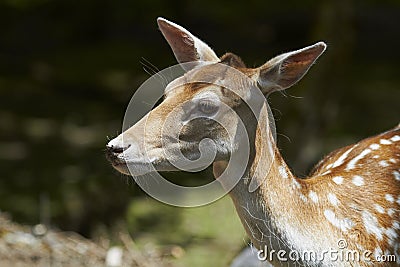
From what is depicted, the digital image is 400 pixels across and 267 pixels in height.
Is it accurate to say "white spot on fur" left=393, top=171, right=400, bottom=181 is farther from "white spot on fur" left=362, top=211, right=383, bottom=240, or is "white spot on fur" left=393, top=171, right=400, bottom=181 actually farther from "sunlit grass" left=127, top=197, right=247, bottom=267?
"sunlit grass" left=127, top=197, right=247, bottom=267

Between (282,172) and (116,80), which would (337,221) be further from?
(116,80)

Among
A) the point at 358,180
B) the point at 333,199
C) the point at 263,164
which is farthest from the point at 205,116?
the point at 358,180

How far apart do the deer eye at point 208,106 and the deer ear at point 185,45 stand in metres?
0.30

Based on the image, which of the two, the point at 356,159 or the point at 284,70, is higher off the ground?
the point at 284,70

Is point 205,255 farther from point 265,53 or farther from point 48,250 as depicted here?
point 265,53

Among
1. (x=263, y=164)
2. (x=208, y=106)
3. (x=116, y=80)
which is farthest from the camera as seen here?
(x=116, y=80)

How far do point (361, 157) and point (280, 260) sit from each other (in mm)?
697

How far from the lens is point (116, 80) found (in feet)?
38.2

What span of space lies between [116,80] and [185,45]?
8.55m

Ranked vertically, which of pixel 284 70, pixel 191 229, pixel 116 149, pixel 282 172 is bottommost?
pixel 191 229

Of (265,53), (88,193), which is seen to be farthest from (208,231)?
(265,53)

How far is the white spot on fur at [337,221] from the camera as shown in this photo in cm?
300

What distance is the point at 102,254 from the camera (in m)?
4.74

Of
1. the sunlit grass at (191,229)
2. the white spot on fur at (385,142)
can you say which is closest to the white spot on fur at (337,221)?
the white spot on fur at (385,142)
